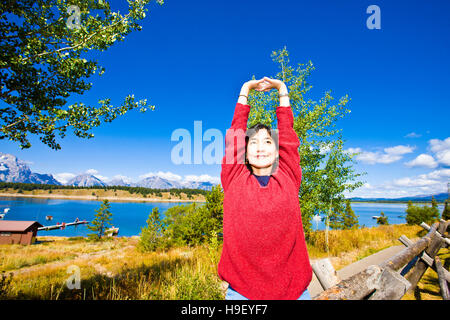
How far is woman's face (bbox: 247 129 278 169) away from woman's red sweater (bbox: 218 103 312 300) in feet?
0.46

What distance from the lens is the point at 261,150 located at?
5.20 ft

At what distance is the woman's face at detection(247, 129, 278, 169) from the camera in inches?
61.7

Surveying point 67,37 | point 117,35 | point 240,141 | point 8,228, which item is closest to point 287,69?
point 117,35

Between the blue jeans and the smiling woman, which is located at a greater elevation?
the smiling woman

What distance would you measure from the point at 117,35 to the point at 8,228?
55109mm

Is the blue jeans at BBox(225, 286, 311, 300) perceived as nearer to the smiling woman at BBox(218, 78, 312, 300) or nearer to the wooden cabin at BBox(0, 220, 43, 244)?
the smiling woman at BBox(218, 78, 312, 300)

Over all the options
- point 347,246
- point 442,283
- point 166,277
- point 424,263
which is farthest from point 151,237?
point 442,283

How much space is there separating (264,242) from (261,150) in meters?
0.71

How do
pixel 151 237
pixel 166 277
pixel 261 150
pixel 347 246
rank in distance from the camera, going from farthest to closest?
pixel 151 237 < pixel 347 246 < pixel 166 277 < pixel 261 150

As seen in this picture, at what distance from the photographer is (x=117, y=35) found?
12.0ft

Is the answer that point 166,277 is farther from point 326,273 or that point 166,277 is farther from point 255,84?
point 255,84

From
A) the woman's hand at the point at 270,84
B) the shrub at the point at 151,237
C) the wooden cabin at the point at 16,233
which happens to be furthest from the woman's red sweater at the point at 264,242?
the wooden cabin at the point at 16,233

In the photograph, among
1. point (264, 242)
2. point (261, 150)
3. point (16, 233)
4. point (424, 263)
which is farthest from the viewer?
point (16, 233)

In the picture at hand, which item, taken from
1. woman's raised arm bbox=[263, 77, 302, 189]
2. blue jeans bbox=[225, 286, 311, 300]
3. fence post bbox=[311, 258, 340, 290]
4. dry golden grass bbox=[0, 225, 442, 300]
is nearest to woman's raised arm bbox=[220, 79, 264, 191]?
woman's raised arm bbox=[263, 77, 302, 189]
